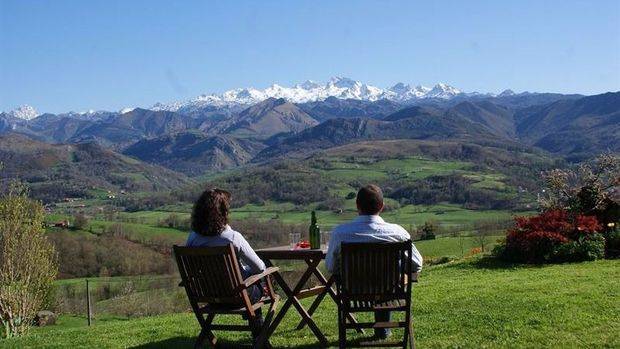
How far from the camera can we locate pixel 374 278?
5.48 metres

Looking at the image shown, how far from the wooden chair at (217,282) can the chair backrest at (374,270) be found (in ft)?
2.76

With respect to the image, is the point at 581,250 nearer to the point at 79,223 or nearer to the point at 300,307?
the point at 300,307

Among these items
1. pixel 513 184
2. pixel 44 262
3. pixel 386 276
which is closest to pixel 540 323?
pixel 386 276

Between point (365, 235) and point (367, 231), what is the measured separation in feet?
0.15

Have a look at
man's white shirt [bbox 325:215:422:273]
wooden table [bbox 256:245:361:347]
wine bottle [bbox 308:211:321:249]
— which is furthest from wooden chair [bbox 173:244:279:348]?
wine bottle [bbox 308:211:321:249]

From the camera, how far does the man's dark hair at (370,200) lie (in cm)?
581

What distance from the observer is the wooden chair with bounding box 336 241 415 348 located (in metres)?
5.39

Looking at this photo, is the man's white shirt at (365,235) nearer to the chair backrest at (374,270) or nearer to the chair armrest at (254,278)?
the chair backrest at (374,270)

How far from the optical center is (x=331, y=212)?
97.7m

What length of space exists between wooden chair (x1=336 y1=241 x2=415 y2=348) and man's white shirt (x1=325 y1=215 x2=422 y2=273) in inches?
7.1

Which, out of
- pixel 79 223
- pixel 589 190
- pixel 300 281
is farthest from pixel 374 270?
pixel 79 223

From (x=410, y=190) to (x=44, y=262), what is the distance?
338 feet

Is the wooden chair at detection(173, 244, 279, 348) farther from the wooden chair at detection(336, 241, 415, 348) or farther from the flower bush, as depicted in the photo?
the flower bush

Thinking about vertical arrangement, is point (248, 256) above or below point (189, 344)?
above
